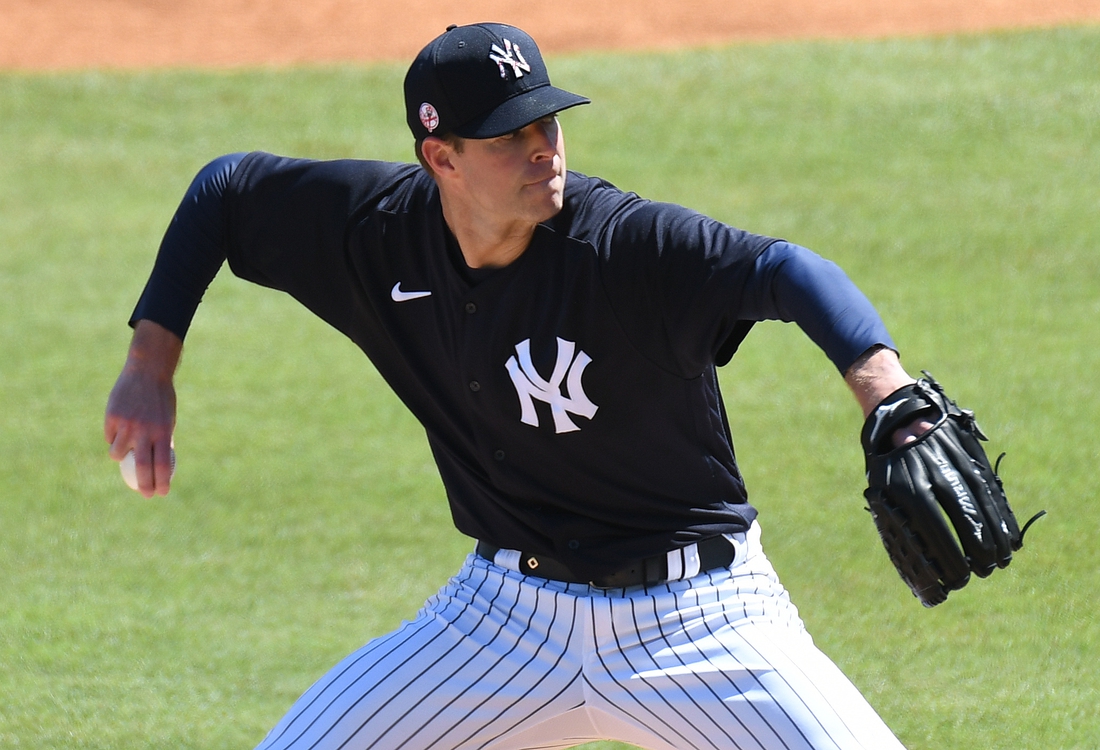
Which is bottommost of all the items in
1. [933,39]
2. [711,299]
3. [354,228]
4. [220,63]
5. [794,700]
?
[794,700]

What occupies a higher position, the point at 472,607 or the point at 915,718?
the point at 472,607

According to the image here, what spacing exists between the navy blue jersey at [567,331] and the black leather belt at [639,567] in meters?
0.02

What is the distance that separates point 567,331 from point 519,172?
34 cm

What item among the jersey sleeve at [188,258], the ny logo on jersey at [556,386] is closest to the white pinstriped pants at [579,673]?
the ny logo on jersey at [556,386]

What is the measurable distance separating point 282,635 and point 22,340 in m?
3.81

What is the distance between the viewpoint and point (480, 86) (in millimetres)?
2934

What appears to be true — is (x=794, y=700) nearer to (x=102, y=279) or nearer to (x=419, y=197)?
(x=419, y=197)

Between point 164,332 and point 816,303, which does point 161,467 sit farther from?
point 816,303

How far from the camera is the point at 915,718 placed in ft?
13.6

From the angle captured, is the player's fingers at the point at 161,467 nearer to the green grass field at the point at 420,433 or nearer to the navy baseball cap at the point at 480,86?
the navy baseball cap at the point at 480,86

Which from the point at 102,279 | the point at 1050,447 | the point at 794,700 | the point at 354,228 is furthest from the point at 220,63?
the point at 794,700

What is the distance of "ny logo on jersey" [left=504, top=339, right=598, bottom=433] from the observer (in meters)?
2.90

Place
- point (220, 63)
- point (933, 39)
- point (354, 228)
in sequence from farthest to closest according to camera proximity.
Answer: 1. point (220, 63)
2. point (933, 39)
3. point (354, 228)

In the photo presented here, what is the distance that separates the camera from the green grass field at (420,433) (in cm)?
459
